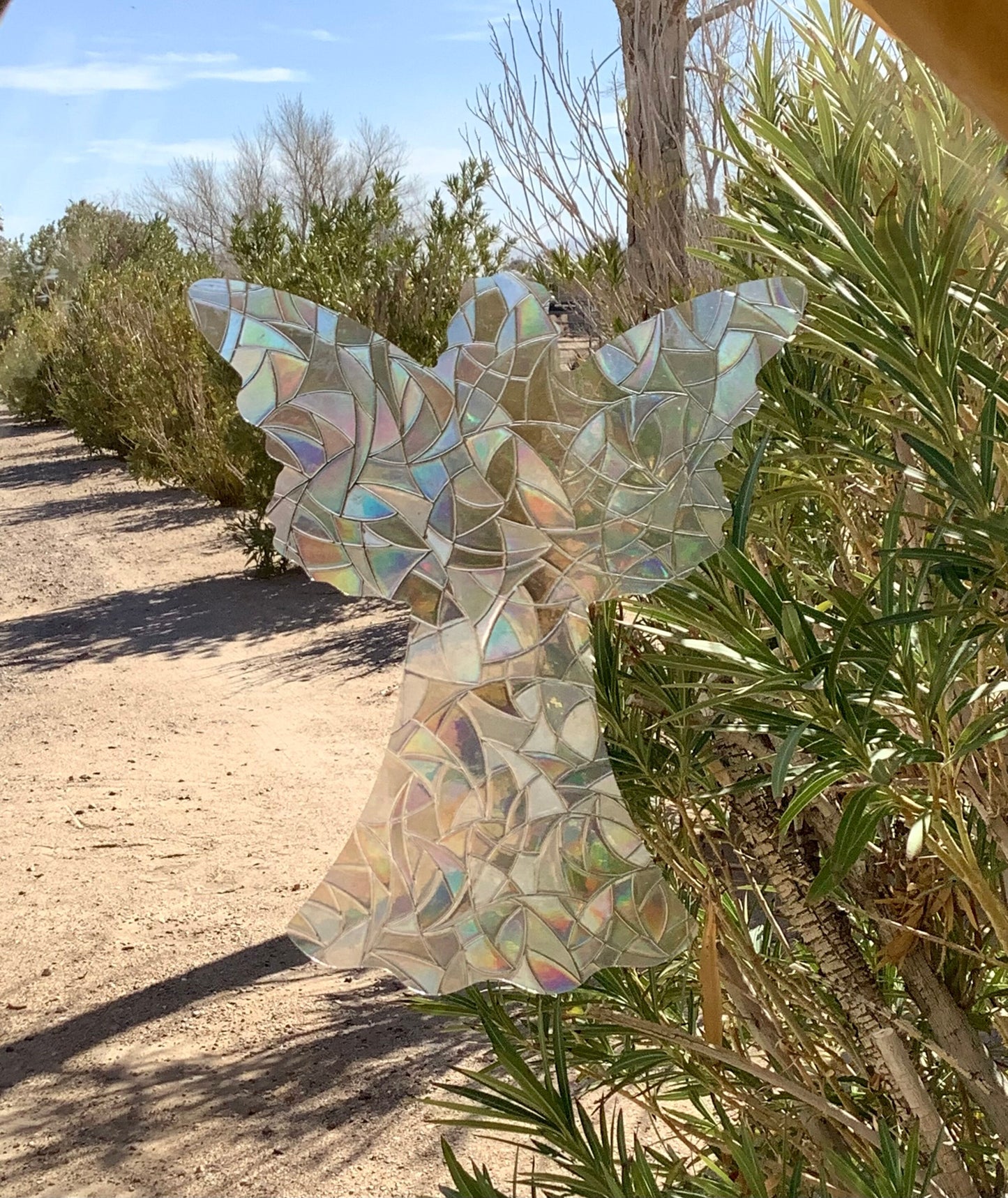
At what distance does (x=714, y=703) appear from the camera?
90 cm

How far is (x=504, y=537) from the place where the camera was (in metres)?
0.98

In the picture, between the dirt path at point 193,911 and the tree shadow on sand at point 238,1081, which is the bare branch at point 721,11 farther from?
the tree shadow on sand at point 238,1081

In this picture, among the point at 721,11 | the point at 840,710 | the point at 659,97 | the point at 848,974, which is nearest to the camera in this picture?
the point at 840,710

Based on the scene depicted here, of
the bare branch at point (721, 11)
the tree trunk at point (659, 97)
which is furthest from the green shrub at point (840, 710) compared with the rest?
the bare branch at point (721, 11)

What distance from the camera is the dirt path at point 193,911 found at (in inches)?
111

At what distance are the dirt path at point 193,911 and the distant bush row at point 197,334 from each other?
2016 millimetres

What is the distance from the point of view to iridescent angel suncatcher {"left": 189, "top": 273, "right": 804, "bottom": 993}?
3.20 feet

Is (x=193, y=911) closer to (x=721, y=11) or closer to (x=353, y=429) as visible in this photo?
(x=353, y=429)

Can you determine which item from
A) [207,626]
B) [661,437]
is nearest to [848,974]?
[661,437]

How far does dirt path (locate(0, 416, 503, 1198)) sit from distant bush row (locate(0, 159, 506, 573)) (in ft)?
6.62

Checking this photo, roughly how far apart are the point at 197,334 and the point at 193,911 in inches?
311

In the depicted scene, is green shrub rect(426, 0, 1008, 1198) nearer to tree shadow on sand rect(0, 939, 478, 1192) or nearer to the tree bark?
the tree bark

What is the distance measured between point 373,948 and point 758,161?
2.71ft

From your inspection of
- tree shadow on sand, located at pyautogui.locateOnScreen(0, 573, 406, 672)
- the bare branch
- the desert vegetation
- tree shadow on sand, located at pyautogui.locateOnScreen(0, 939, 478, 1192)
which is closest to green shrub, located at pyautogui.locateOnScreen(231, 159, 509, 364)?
tree shadow on sand, located at pyautogui.locateOnScreen(0, 573, 406, 672)
